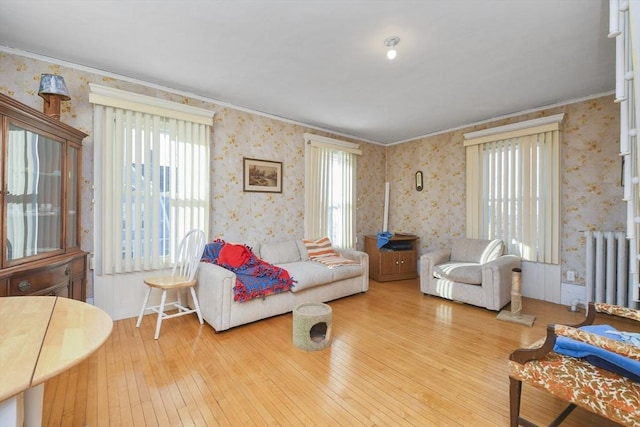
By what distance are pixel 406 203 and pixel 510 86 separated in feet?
8.36

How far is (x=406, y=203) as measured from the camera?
521 centimetres

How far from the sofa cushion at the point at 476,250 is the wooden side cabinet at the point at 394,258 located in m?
0.75

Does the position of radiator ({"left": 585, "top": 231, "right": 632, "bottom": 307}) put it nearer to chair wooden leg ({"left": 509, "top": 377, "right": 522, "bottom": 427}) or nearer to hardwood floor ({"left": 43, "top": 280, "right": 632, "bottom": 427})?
hardwood floor ({"left": 43, "top": 280, "right": 632, "bottom": 427})

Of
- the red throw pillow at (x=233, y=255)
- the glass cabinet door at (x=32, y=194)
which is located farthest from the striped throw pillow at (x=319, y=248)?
the glass cabinet door at (x=32, y=194)

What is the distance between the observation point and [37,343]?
2.75ft

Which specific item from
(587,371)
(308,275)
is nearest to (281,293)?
(308,275)

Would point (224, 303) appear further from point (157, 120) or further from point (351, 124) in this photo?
point (351, 124)

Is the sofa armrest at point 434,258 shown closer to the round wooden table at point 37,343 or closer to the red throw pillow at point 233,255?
the red throw pillow at point 233,255

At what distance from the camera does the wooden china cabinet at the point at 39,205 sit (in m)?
1.74

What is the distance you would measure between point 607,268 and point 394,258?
8.11 feet

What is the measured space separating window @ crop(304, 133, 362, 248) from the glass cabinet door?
2811 millimetres

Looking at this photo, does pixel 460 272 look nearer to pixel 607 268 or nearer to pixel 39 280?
pixel 607 268

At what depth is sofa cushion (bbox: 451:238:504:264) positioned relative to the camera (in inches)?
147

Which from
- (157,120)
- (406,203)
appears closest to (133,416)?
(157,120)
